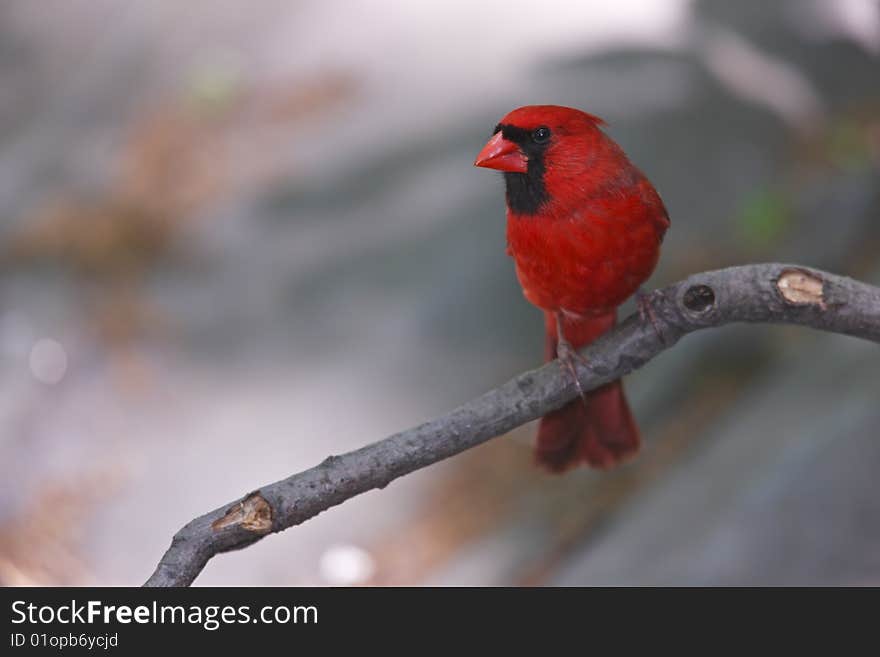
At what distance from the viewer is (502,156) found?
1590mm

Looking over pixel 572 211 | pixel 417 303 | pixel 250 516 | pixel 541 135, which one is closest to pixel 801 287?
pixel 572 211

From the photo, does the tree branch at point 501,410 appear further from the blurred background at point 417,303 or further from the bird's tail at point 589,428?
the blurred background at point 417,303

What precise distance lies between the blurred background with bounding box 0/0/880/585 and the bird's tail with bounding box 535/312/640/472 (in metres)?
0.86

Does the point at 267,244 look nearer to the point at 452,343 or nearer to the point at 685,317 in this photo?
the point at 452,343

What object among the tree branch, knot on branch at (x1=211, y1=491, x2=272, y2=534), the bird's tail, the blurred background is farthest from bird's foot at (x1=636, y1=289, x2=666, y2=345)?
the blurred background

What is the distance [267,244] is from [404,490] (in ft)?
5.72

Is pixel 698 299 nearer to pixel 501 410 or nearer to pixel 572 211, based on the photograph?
pixel 572 211

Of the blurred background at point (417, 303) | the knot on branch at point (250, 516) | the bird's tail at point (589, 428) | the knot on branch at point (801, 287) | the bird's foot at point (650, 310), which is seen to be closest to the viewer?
the knot on branch at point (250, 516)

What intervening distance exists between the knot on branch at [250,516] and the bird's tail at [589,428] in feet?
2.82

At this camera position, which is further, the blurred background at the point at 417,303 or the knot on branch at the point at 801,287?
the blurred background at the point at 417,303

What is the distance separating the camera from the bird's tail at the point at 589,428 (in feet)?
7.34

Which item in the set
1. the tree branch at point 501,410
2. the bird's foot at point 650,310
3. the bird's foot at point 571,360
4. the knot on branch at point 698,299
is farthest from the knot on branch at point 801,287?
the bird's foot at point 571,360

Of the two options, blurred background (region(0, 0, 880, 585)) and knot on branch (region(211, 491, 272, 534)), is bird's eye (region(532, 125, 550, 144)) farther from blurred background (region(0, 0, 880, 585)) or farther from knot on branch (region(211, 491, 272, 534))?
blurred background (region(0, 0, 880, 585))

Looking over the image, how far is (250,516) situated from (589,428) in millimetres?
986
